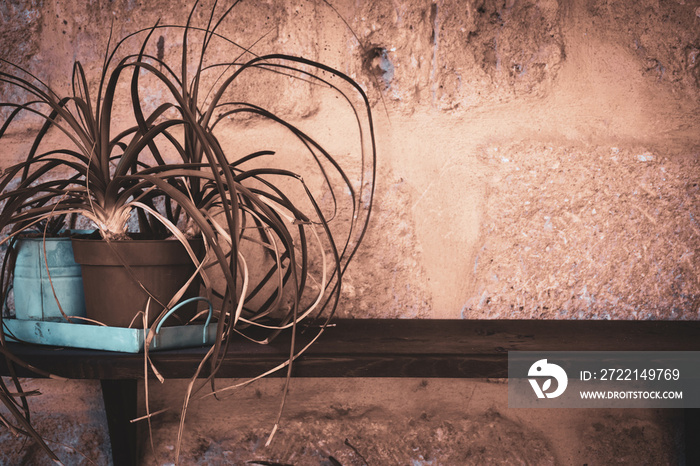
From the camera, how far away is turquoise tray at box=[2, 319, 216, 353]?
0.57 meters

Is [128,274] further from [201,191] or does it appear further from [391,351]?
[391,351]

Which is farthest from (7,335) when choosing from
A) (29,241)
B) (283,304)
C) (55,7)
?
(55,7)

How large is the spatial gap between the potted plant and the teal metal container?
1.4 inches

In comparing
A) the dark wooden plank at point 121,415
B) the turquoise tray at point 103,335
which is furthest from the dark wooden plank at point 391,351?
the dark wooden plank at point 121,415

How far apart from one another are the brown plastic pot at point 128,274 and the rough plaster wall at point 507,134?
1.01ft

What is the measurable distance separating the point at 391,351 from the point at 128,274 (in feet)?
1.05

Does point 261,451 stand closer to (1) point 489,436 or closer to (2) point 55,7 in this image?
(1) point 489,436

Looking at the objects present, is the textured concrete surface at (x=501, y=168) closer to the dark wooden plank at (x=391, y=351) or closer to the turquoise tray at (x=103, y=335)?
the dark wooden plank at (x=391, y=351)

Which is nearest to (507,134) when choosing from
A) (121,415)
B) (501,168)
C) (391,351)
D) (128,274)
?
(501,168)

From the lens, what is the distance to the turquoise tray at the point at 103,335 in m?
0.57

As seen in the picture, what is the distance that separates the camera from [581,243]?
2.60 feet

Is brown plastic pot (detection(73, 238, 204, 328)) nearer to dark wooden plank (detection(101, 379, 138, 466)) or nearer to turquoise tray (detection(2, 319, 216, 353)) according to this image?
turquoise tray (detection(2, 319, 216, 353))

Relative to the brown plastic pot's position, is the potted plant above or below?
above

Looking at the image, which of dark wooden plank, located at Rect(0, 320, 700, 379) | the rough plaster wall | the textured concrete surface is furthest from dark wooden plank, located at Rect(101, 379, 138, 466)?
the rough plaster wall
